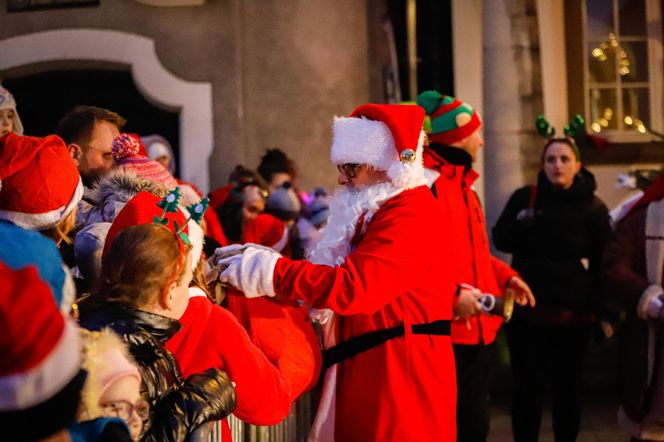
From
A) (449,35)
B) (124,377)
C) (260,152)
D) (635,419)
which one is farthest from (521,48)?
(124,377)

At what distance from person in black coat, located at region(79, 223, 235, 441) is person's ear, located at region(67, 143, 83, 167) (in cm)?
178

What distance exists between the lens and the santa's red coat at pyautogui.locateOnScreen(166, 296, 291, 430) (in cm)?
276

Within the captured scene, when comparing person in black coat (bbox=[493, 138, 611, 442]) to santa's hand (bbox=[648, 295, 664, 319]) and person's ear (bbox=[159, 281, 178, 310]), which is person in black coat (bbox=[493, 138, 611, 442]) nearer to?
santa's hand (bbox=[648, 295, 664, 319])

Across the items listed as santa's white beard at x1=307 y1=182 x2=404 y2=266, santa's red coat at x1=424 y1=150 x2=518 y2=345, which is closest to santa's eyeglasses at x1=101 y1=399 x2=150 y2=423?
santa's white beard at x1=307 y1=182 x2=404 y2=266

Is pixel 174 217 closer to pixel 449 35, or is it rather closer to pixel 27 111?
pixel 449 35

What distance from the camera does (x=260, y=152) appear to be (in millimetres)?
10148

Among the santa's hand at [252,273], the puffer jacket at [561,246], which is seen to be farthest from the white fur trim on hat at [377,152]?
the puffer jacket at [561,246]

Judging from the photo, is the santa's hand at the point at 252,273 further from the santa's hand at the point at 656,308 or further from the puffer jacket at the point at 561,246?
the puffer jacket at the point at 561,246

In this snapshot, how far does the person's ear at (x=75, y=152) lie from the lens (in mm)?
4191

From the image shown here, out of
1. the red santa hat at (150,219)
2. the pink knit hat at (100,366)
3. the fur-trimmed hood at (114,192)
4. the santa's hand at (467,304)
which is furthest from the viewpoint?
the santa's hand at (467,304)

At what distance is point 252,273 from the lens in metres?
3.22

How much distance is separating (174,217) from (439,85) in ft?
26.8

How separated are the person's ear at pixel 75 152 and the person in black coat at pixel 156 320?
1779mm

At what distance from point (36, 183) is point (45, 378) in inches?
49.4
